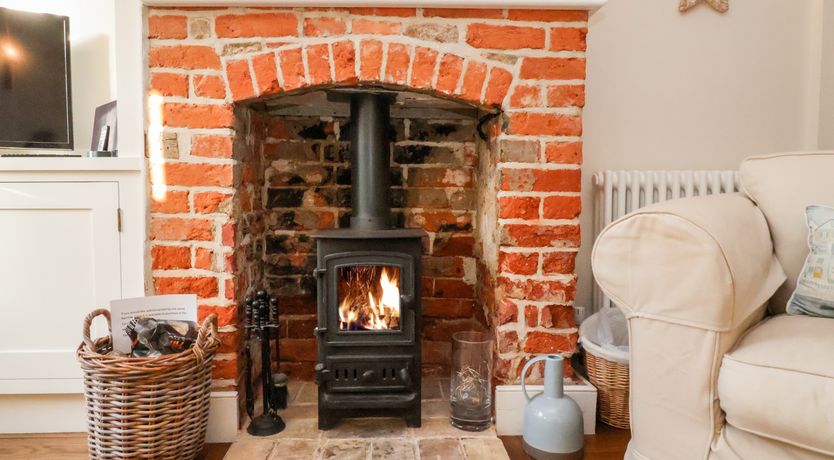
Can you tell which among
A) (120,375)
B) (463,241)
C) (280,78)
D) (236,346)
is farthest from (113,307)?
(463,241)

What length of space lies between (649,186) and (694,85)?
543 millimetres

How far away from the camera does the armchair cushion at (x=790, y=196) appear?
1591 mm

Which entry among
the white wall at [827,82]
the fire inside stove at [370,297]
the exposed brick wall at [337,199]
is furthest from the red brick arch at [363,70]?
the white wall at [827,82]

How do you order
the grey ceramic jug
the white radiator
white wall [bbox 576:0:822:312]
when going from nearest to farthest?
the grey ceramic jug, the white radiator, white wall [bbox 576:0:822:312]

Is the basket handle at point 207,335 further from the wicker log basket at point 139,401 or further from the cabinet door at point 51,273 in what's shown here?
the cabinet door at point 51,273

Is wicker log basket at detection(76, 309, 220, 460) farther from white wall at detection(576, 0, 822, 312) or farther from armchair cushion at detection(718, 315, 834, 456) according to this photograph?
white wall at detection(576, 0, 822, 312)

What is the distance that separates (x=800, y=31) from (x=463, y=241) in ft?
5.80

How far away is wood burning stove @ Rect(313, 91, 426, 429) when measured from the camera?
6.15 ft

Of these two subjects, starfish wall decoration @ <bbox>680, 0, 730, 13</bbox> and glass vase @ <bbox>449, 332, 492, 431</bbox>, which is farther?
starfish wall decoration @ <bbox>680, 0, 730, 13</bbox>

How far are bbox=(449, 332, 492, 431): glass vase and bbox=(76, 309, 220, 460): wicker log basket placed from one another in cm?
85

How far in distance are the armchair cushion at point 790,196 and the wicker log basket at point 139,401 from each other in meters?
1.72

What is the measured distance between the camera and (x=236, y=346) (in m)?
1.89

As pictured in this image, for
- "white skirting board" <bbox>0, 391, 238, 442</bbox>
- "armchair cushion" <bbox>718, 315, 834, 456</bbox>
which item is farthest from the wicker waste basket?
"white skirting board" <bbox>0, 391, 238, 442</bbox>

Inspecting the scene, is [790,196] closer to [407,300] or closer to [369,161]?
[407,300]
